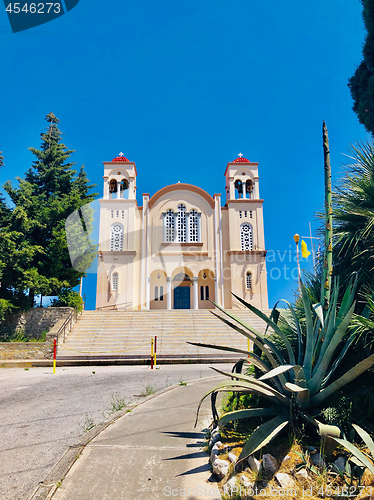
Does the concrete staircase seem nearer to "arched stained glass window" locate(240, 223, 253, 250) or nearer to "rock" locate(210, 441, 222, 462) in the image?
"arched stained glass window" locate(240, 223, 253, 250)

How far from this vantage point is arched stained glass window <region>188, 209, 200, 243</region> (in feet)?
98.5

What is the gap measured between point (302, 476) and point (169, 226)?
27.3 metres

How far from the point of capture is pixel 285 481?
9.98 ft

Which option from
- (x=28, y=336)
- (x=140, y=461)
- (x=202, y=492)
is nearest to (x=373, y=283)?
(x=202, y=492)

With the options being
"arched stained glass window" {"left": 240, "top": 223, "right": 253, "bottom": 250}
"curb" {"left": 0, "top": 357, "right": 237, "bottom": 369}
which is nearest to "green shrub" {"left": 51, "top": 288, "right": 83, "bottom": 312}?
"curb" {"left": 0, "top": 357, "right": 237, "bottom": 369}

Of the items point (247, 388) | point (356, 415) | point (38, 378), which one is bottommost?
point (38, 378)

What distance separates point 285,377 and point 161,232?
25956 millimetres

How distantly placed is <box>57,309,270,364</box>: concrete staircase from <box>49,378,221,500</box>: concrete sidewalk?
31.9ft

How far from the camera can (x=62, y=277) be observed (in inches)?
839

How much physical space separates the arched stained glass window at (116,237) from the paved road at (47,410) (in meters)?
16.8

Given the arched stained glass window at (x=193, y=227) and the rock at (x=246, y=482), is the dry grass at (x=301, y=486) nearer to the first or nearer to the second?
the rock at (x=246, y=482)

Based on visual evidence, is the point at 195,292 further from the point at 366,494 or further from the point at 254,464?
the point at 366,494

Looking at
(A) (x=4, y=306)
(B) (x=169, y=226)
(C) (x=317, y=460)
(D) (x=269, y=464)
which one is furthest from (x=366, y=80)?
(A) (x=4, y=306)

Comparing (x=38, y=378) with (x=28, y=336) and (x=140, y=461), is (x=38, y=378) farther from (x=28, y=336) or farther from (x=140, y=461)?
(x=28, y=336)
